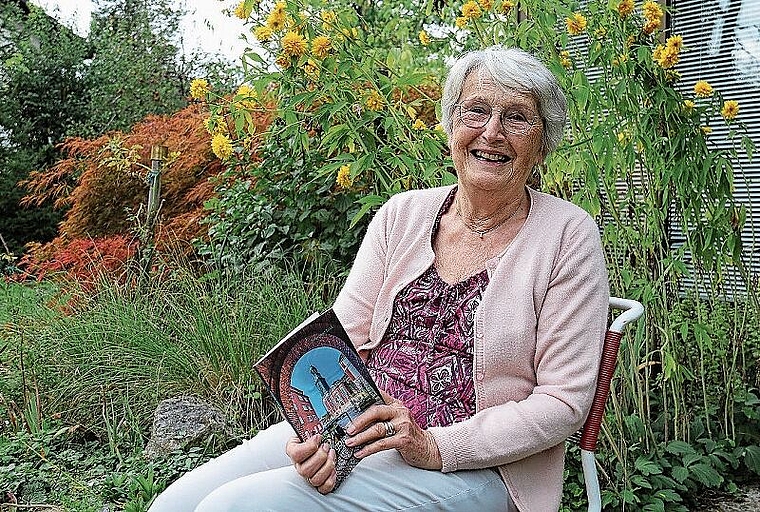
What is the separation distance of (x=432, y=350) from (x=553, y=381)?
278mm

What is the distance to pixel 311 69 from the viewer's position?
9.07ft

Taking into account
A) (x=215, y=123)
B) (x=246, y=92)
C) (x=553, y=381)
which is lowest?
(x=553, y=381)

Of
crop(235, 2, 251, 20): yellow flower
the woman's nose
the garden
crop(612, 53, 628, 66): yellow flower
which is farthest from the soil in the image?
crop(235, 2, 251, 20): yellow flower

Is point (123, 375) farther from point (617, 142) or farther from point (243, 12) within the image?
point (617, 142)

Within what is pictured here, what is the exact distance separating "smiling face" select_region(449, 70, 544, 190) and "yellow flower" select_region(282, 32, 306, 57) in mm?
826

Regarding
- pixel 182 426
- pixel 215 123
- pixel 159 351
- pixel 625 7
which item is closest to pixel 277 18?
pixel 215 123

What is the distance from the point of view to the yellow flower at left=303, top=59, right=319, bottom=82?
9.01 ft

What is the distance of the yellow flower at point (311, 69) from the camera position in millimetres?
2746

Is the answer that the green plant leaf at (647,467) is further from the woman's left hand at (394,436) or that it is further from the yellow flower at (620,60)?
the woman's left hand at (394,436)

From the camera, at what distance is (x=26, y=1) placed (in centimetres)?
977

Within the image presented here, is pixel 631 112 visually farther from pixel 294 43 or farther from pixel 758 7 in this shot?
pixel 758 7

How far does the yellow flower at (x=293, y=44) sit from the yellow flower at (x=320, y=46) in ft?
0.10

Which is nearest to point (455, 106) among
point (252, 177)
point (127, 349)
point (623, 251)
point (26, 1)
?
point (623, 251)

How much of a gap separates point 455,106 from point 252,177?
3044 mm
